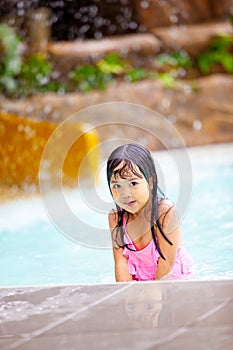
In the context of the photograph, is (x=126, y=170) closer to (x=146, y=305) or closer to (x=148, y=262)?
(x=148, y=262)

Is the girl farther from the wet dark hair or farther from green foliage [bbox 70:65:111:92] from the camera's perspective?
green foliage [bbox 70:65:111:92]

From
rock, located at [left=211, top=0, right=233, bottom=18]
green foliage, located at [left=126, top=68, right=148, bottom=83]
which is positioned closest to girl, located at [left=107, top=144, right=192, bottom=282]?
green foliage, located at [left=126, top=68, right=148, bottom=83]

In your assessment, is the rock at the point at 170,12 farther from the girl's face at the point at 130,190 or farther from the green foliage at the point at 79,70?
the girl's face at the point at 130,190

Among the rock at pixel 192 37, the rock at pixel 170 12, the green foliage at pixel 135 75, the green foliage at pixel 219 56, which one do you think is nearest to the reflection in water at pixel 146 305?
the green foliage at pixel 135 75

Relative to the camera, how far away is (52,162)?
6.53m

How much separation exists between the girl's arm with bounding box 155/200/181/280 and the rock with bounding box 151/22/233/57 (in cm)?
748

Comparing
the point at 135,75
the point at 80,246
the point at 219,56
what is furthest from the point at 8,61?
the point at 80,246

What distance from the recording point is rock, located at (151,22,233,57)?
33.4 feet

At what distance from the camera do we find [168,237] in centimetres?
294

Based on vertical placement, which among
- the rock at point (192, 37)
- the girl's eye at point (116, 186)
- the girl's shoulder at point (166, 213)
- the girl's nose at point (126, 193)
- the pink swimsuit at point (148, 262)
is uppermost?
the rock at point (192, 37)

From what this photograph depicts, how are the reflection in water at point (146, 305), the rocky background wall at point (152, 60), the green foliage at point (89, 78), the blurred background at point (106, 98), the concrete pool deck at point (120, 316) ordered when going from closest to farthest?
the concrete pool deck at point (120, 316)
the reflection in water at point (146, 305)
the blurred background at point (106, 98)
the rocky background wall at point (152, 60)
the green foliage at point (89, 78)

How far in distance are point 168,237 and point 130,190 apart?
25 centimetres

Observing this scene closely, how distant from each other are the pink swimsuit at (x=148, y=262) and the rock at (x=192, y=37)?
745 centimetres

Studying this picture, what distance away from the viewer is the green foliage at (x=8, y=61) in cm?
930
